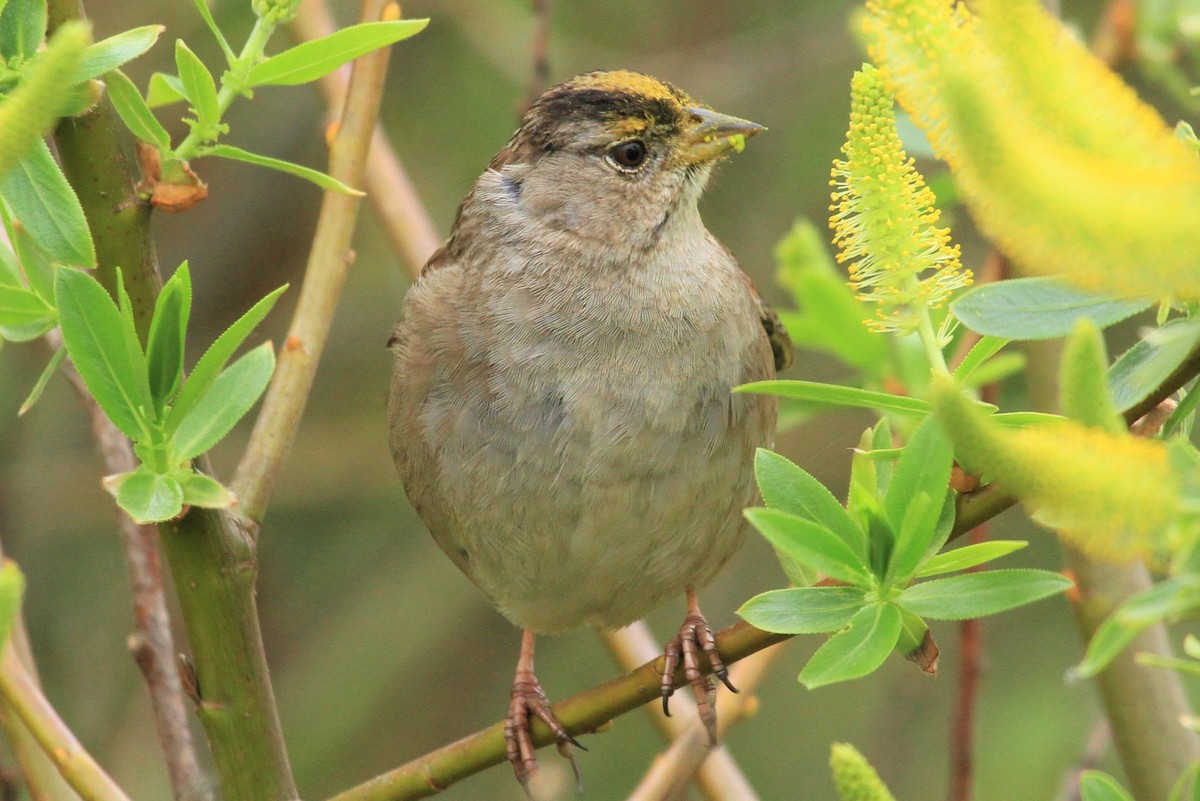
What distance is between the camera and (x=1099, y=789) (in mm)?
1479

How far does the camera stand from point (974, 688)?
3.29 m

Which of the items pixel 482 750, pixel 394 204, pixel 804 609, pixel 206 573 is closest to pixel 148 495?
pixel 206 573

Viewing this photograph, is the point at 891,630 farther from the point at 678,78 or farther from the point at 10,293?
the point at 678,78

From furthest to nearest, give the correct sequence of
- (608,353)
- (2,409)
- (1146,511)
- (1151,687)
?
(2,409)
(608,353)
(1151,687)
(1146,511)

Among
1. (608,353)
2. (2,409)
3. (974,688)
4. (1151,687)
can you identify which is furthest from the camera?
(2,409)

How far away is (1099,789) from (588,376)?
1.68m

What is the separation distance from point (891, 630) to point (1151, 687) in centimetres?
132

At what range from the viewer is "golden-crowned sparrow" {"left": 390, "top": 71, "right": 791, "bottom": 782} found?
298 centimetres

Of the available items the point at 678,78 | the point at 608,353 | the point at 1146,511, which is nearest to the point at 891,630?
the point at 1146,511

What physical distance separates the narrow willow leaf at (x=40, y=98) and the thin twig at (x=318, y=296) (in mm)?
1233

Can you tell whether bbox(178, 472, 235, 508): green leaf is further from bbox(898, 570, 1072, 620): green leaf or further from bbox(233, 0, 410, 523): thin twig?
bbox(898, 570, 1072, 620): green leaf

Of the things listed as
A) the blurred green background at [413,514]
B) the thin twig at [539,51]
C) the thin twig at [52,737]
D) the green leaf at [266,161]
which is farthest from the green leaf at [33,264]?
the blurred green background at [413,514]

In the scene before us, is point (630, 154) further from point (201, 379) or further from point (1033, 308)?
point (1033, 308)

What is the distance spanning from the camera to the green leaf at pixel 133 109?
6.30 ft
